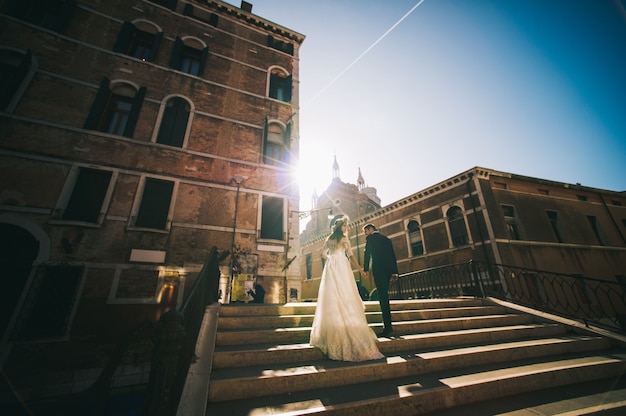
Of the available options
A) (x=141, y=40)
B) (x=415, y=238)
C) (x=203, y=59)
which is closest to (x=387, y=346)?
(x=203, y=59)

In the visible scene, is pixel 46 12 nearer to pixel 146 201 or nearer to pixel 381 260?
pixel 146 201

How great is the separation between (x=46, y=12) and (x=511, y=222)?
23648mm

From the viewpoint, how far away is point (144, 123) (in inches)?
357

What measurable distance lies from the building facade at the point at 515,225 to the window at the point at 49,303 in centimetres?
1602

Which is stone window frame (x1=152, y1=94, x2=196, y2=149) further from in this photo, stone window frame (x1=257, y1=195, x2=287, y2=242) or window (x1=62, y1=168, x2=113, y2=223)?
stone window frame (x1=257, y1=195, x2=287, y2=242)

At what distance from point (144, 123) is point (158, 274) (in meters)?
5.76

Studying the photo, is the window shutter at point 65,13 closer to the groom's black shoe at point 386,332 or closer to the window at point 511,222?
the groom's black shoe at point 386,332

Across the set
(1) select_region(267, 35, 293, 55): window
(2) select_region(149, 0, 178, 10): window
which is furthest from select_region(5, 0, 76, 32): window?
(1) select_region(267, 35, 293, 55): window

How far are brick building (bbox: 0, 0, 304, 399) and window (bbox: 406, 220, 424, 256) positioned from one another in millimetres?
9884

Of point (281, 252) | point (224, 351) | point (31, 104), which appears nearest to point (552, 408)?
point (224, 351)

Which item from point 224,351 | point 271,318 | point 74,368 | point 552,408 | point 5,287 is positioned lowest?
point 74,368

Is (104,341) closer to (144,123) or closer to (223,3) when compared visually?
(144,123)

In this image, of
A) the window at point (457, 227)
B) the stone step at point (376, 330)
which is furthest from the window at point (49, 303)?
the window at point (457, 227)

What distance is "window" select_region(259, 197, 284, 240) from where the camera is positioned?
977cm
